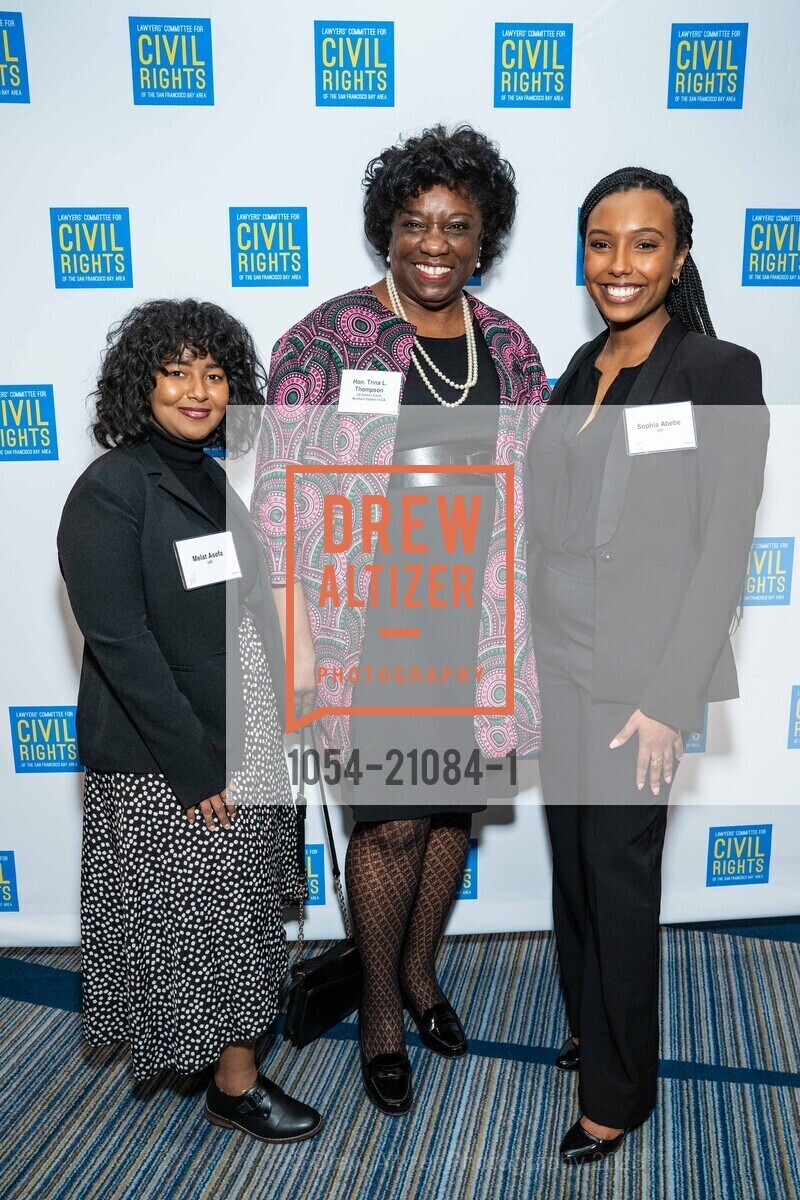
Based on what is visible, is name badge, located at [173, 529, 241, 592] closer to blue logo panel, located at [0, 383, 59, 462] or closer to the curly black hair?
the curly black hair

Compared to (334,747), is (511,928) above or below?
below

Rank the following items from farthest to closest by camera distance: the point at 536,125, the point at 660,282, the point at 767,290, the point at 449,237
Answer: the point at 767,290
the point at 536,125
the point at 449,237
the point at 660,282

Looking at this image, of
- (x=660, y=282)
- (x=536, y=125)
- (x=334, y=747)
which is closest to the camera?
(x=660, y=282)

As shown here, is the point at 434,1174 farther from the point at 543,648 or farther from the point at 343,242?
the point at 343,242

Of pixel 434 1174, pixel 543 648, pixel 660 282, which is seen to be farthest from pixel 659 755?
pixel 434 1174

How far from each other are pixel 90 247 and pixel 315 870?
5.62 ft

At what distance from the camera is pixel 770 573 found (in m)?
2.52

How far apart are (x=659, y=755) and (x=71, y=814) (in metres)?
1.65

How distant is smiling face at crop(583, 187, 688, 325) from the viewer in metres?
1.62

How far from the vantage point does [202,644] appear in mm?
1703

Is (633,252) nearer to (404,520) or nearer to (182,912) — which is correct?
(404,520)

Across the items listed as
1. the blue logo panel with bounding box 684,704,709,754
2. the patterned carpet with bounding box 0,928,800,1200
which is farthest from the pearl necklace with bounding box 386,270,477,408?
the patterned carpet with bounding box 0,928,800,1200

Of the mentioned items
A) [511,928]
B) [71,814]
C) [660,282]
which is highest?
[660,282]

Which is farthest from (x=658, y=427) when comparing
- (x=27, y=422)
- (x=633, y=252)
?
(x=27, y=422)
